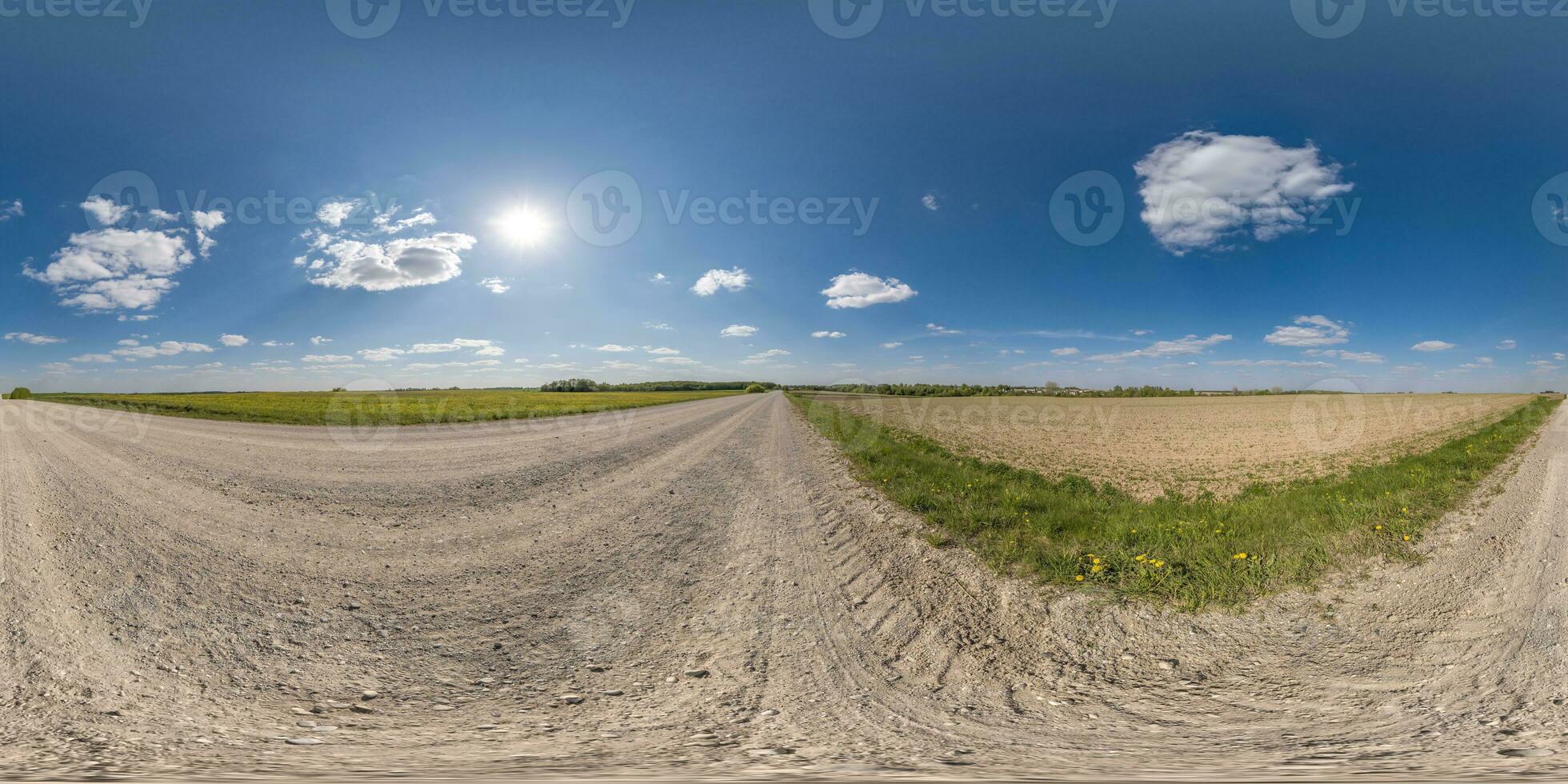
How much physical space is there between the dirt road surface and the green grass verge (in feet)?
1.28

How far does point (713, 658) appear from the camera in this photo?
4.14m

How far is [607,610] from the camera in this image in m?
5.11

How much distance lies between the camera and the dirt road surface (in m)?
3.17

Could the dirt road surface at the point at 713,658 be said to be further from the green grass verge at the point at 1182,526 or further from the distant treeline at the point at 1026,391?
the distant treeline at the point at 1026,391

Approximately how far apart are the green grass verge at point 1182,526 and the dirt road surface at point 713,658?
39 cm

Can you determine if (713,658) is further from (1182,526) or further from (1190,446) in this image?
(1190,446)

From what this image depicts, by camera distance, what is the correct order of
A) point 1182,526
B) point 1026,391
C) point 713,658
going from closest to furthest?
1. point 713,658
2. point 1182,526
3. point 1026,391

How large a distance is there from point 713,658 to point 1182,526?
6507mm

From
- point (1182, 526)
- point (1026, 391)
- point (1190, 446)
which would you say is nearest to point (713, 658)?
point (1182, 526)

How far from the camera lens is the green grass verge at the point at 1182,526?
5.60 meters

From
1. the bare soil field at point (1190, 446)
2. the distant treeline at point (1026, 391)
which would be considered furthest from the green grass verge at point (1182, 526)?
the distant treeline at point (1026, 391)

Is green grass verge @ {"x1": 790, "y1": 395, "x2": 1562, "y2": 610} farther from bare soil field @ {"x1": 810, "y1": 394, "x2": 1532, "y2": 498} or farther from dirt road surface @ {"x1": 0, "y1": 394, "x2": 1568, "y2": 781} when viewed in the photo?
bare soil field @ {"x1": 810, "y1": 394, "x2": 1532, "y2": 498}

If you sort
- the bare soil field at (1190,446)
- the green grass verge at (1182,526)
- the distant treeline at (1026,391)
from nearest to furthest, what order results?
the green grass verge at (1182,526), the bare soil field at (1190,446), the distant treeline at (1026,391)

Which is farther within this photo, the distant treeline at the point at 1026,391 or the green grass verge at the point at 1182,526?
the distant treeline at the point at 1026,391
